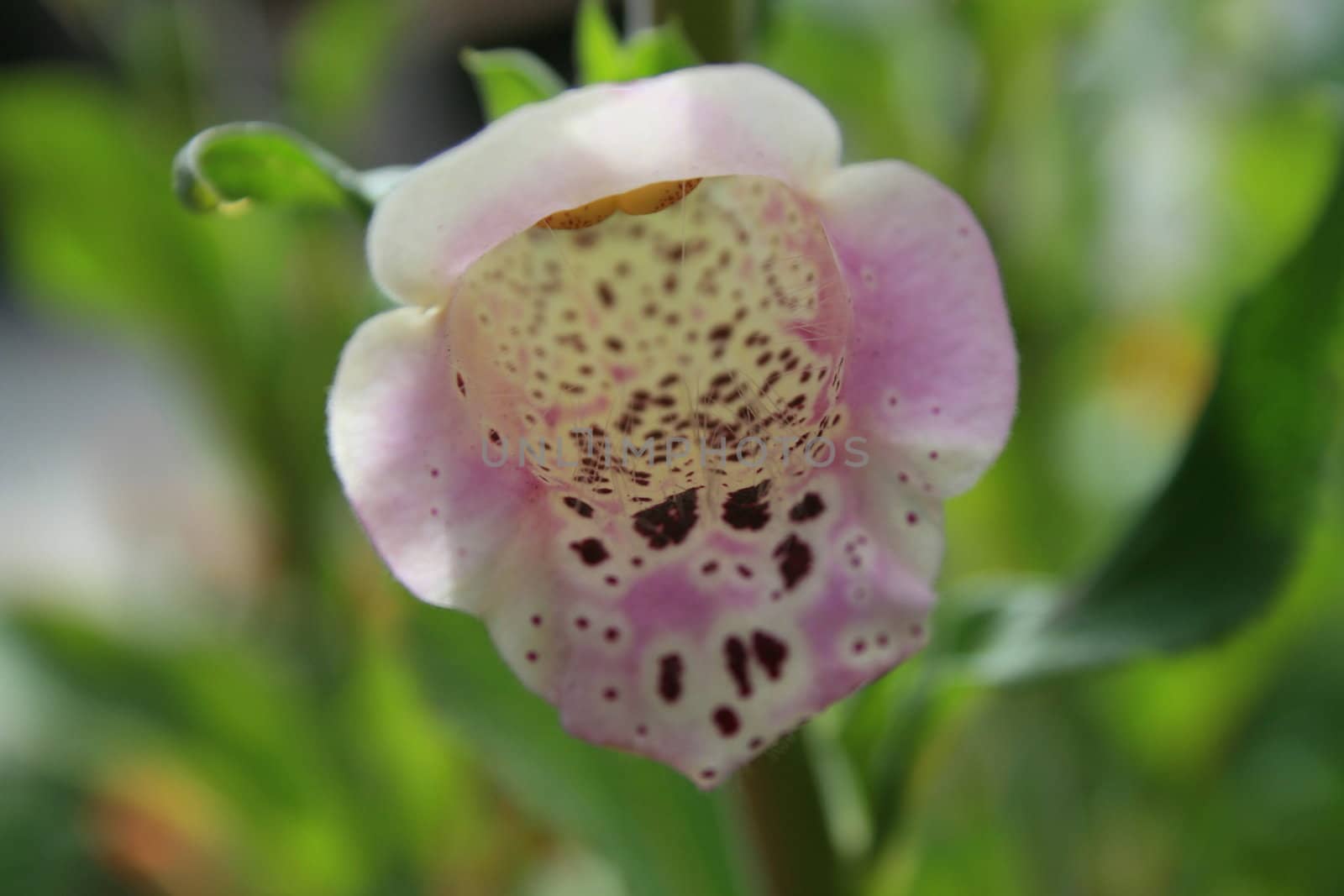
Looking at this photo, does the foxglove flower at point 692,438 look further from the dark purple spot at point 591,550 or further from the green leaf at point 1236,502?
the green leaf at point 1236,502

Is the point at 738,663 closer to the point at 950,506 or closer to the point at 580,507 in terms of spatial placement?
the point at 580,507

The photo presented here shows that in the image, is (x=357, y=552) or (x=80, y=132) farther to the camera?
(x=357, y=552)

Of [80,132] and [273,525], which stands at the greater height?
[80,132]

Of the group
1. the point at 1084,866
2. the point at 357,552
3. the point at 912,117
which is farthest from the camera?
the point at 357,552

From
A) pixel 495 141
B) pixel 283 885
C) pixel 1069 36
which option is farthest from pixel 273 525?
pixel 495 141

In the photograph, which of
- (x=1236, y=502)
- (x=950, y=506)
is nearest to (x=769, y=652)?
(x=1236, y=502)

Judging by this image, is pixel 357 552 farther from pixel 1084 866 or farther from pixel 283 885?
pixel 1084 866
